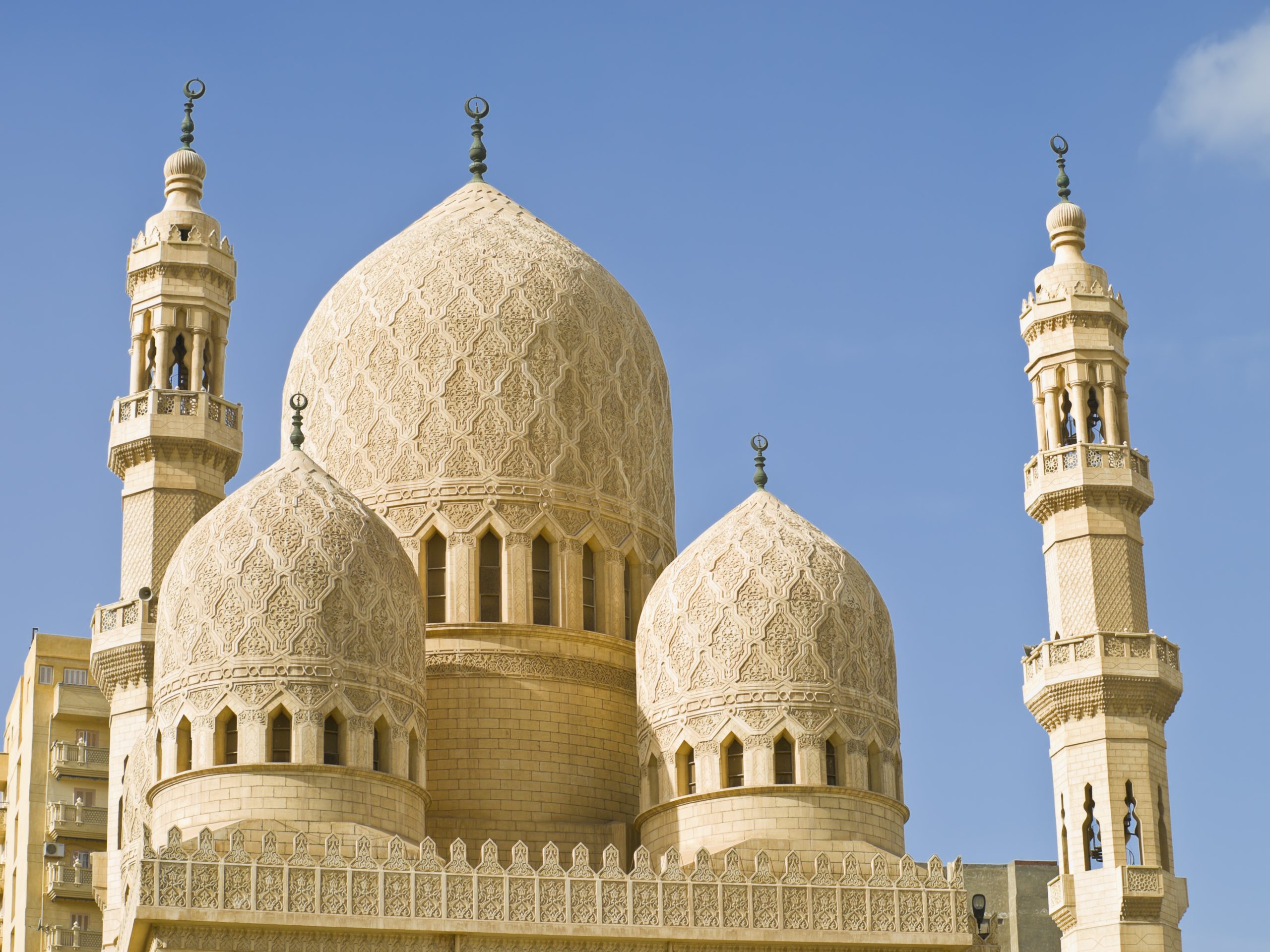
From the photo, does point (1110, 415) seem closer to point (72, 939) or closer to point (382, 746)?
point (382, 746)

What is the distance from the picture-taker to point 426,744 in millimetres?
23672

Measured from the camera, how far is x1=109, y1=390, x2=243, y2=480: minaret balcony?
27188 mm

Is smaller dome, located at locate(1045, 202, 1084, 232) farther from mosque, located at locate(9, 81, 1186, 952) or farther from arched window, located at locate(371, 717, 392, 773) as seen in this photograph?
arched window, located at locate(371, 717, 392, 773)

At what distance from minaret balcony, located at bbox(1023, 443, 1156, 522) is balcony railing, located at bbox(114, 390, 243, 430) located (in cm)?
983

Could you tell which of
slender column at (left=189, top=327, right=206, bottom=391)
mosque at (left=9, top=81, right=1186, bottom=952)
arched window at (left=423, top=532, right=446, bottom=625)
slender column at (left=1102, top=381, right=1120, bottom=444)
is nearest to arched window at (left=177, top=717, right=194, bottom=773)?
mosque at (left=9, top=81, right=1186, bottom=952)

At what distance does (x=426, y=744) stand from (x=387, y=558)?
2380 mm

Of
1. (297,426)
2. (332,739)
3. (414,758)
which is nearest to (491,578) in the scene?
(297,426)

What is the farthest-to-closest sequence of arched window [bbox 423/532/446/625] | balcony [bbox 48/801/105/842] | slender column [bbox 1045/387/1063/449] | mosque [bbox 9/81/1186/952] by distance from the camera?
balcony [bbox 48/801/105/842]
slender column [bbox 1045/387/1063/449]
arched window [bbox 423/532/446/625]
mosque [bbox 9/81/1186/952]

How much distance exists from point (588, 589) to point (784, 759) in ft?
12.4

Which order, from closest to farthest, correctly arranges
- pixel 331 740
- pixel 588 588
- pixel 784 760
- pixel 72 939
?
1. pixel 331 740
2. pixel 784 760
3. pixel 588 588
4. pixel 72 939

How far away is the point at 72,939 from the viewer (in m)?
39.8

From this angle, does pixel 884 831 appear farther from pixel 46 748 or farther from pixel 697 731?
pixel 46 748

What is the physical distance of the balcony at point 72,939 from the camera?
39375 millimetres

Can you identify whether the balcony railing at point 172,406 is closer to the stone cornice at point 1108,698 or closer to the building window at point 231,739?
the building window at point 231,739
